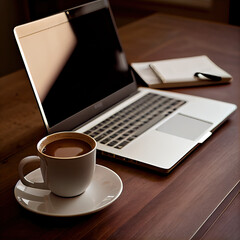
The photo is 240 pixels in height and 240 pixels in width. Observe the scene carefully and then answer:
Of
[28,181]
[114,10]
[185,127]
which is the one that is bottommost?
[114,10]

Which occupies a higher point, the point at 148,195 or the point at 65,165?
the point at 65,165

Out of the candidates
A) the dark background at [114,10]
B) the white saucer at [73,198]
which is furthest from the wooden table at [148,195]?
the dark background at [114,10]

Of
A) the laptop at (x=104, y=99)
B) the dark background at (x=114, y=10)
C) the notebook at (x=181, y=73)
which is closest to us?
the laptop at (x=104, y=99)

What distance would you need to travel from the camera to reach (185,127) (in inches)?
40.4

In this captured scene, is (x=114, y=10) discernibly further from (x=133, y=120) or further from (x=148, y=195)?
(x=148, y=195)

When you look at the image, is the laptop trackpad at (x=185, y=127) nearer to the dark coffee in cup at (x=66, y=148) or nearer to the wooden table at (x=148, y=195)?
the wooden table at (x=148, y=195)

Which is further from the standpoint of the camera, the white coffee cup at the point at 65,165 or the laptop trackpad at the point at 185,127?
the laptop trackpad at the point at 185,127

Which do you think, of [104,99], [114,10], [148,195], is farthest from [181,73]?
[114,10]

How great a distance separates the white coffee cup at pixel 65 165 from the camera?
0.74m

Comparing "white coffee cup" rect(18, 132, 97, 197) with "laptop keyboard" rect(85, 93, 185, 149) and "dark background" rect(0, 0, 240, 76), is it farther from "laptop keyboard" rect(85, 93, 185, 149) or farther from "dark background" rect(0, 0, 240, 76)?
"dark background" rect(0, 0, 240, 76)

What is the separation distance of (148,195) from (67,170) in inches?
6.6

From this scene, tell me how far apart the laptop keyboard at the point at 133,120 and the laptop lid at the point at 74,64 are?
47 millimetres

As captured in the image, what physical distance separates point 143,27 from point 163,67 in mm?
499

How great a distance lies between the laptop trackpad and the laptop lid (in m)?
0.16
